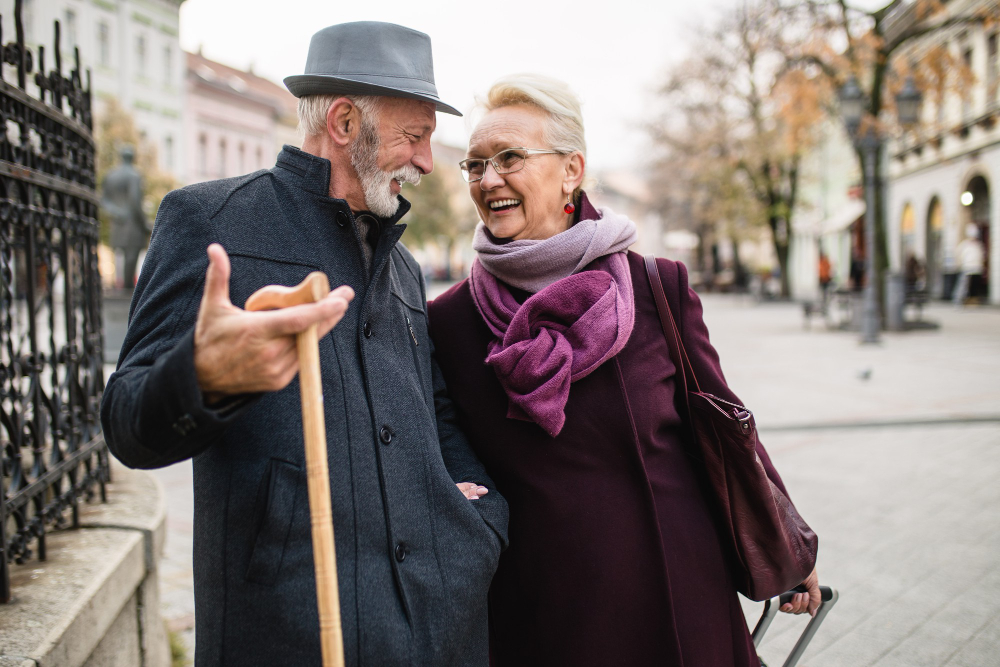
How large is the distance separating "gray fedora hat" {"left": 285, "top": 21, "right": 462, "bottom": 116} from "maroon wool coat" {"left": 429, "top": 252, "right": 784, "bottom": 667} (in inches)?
29.7

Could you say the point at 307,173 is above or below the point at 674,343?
above

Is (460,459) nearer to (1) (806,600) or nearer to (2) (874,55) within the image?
(1) (806,600)

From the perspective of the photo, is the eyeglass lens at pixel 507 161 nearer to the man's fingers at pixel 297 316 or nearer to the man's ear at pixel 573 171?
the man's ear at pixel 573 171

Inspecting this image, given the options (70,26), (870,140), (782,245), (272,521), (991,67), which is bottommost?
(272,521)

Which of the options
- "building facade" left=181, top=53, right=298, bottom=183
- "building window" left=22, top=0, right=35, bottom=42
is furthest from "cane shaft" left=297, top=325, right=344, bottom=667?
"building facade" left=181, top=53, right=298, bottom=183

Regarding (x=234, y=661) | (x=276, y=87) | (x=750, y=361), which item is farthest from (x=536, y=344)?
(x=276, y=87)

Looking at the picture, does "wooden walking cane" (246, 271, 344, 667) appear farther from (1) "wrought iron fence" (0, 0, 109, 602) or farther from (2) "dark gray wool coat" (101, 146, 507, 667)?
(1) "wrought iron fence" (0, 0, 109, 602)

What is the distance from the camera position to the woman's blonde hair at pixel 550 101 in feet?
7.16

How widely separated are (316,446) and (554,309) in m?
0.87

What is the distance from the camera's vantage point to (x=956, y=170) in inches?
941

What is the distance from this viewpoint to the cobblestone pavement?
3387 mm

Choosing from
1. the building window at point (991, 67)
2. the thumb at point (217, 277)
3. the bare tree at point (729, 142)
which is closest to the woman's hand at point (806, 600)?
the thumb at point (217, 277)

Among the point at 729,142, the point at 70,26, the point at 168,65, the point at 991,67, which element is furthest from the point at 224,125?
the point at 991,67

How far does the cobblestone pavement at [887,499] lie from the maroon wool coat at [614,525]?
5.46ft
